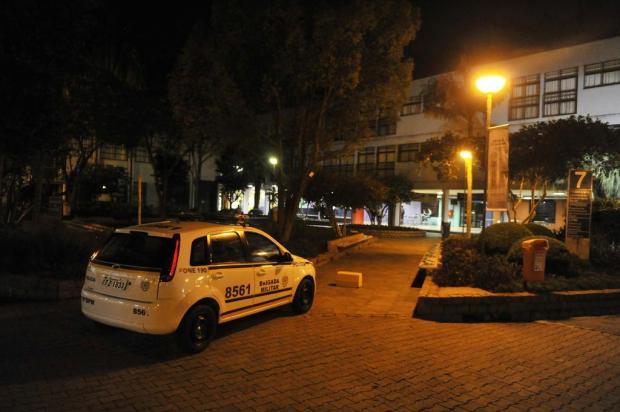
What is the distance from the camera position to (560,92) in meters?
29.8

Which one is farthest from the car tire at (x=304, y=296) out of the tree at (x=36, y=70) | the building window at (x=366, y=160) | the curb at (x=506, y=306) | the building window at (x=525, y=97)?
the building window at (x=366, y=160)

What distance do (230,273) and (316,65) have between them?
338 inches

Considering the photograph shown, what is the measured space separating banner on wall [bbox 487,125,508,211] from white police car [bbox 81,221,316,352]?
6339mm

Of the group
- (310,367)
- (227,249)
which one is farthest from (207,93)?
(310,367)

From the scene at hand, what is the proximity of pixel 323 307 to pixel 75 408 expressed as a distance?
499cm

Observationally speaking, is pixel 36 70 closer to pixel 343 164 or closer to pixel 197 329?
pixel 197 329

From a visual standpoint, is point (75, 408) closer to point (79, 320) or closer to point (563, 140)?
point (79, 320)

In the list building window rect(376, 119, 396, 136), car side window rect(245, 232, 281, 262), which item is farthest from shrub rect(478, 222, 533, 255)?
building window rect(376, 119, 396, 136)

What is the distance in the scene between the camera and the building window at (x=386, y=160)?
39469 millimetres

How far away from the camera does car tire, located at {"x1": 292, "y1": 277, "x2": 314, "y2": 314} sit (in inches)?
315

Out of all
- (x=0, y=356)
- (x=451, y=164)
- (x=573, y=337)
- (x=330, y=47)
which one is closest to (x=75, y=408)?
(x=0, y=356)

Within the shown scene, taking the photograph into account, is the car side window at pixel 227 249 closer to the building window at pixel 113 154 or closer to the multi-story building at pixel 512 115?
the multi-story building at pixel 512 115

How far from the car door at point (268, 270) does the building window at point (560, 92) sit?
27.7 metres

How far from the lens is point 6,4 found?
9945mm
